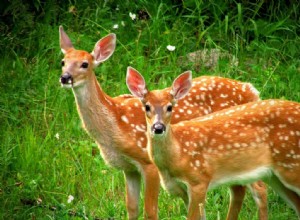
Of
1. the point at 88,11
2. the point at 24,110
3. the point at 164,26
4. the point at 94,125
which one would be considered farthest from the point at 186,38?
the point at 94,125

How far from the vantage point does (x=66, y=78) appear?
352 inches

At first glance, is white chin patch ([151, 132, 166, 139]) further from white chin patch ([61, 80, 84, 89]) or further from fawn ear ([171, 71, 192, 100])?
white chin patch ([61, 80, 84, 89])

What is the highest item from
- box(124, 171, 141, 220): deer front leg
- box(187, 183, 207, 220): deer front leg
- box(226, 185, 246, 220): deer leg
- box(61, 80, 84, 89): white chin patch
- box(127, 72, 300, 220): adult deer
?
box(61, 80, 84, 89): white chin patch

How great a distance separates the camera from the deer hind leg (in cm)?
907

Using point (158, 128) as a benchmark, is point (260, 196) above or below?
below

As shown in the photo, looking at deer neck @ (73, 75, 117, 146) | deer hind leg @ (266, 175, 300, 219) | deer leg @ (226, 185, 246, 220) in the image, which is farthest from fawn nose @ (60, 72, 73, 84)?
deer hind leg @ (266, 175, 300, 219)

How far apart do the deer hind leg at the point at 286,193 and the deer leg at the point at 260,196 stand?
345mm

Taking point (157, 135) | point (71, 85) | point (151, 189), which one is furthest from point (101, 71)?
point (157, 135)

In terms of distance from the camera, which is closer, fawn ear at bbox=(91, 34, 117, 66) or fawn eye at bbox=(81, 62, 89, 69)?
fawn eye at bbox=(81, 62, 89, 69)

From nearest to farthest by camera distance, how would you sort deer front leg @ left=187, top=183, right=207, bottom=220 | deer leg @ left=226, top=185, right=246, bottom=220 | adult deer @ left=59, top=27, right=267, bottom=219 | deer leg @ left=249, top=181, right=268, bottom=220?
1. deer front leg @ left=187, top=183, right=207, bottom=220
2. adult deer @ left=59, top=27, right=267, bottom=219
3. deer leg @ left=226, top=185, right=246, bottom=220
4. deer leg @ left=249, top=181, right=268, bottom=220

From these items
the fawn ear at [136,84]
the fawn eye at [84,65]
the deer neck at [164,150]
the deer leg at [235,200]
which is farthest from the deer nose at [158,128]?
the deer leg at [235,200]

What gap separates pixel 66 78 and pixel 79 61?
0.86 feet

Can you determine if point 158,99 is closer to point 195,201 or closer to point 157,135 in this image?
point 157,135

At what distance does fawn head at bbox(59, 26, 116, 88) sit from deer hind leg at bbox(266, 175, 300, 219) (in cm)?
158
